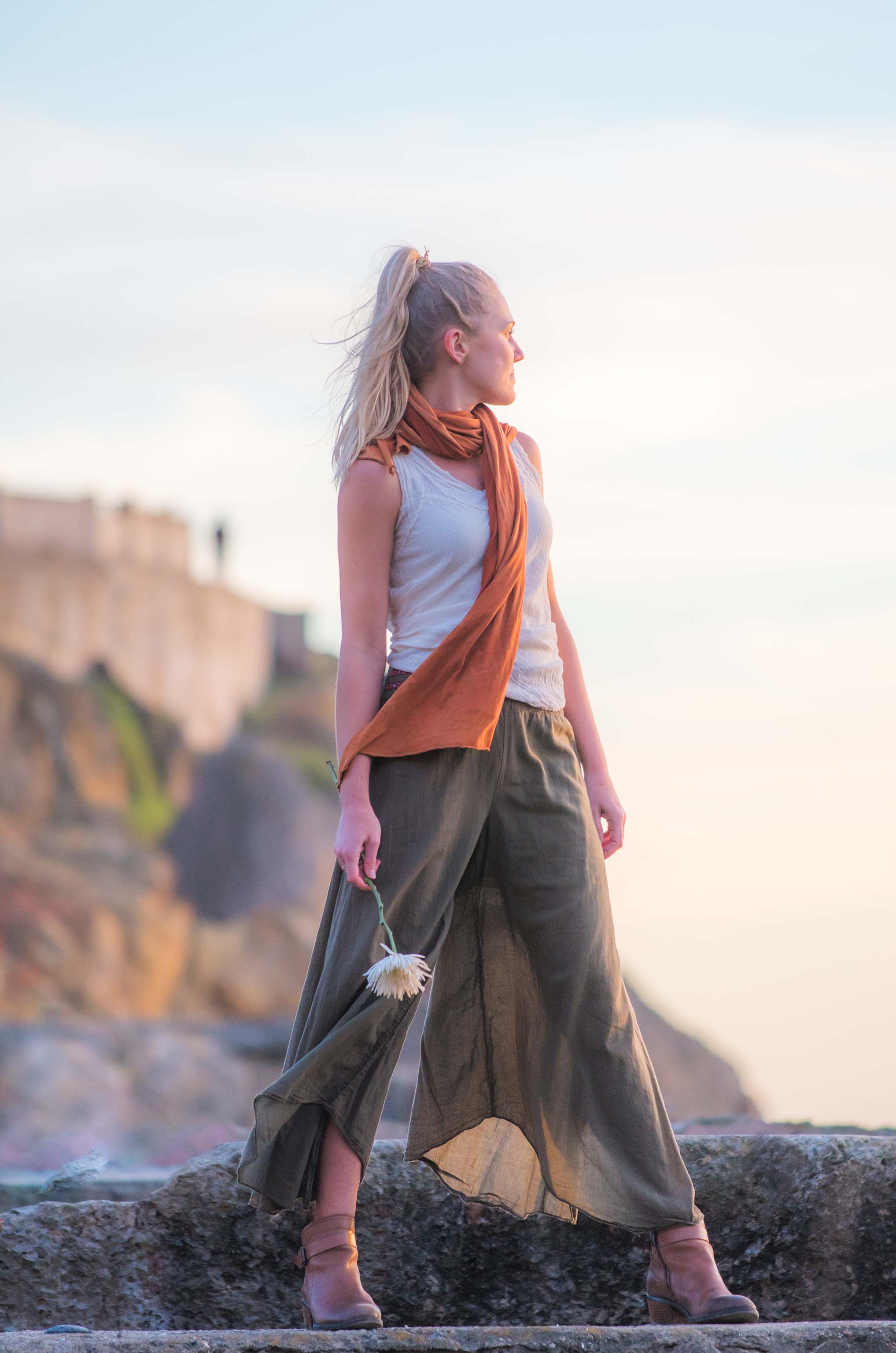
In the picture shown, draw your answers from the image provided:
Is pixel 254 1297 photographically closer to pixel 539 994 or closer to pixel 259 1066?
pixel 539 994

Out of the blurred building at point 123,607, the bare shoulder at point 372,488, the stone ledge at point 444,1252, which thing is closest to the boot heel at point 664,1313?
the stone ledge at point 444,1252

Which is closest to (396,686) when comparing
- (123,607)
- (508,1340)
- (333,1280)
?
(333,1280)

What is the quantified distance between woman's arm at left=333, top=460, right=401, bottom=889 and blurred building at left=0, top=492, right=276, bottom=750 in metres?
35.3

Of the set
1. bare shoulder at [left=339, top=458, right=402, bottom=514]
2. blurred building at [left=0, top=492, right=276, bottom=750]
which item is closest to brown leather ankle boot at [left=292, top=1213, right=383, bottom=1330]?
bare shoulder at [left=339, top=458, right=402, bottom=514]

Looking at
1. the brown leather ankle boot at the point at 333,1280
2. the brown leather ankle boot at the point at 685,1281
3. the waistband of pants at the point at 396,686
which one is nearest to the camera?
the brown leather ankle boot at the point at 333,1280

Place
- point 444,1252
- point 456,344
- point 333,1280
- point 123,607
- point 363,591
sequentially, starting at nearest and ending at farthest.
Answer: point 333,1280
point 363,591
point 456,344
point 444,1252
point 123,607

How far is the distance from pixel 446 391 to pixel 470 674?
2.02 feet

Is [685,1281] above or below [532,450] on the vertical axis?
below

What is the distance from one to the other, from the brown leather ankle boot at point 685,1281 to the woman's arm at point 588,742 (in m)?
0.75

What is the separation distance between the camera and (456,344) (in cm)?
315

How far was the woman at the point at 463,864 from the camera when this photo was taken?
2887 mm

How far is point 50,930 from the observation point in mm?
33469

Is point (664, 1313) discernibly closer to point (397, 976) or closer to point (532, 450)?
point (397, 976)

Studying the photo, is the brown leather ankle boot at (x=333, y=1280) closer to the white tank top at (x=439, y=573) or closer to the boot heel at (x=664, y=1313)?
the boot heel at (x=664, y=1313)
